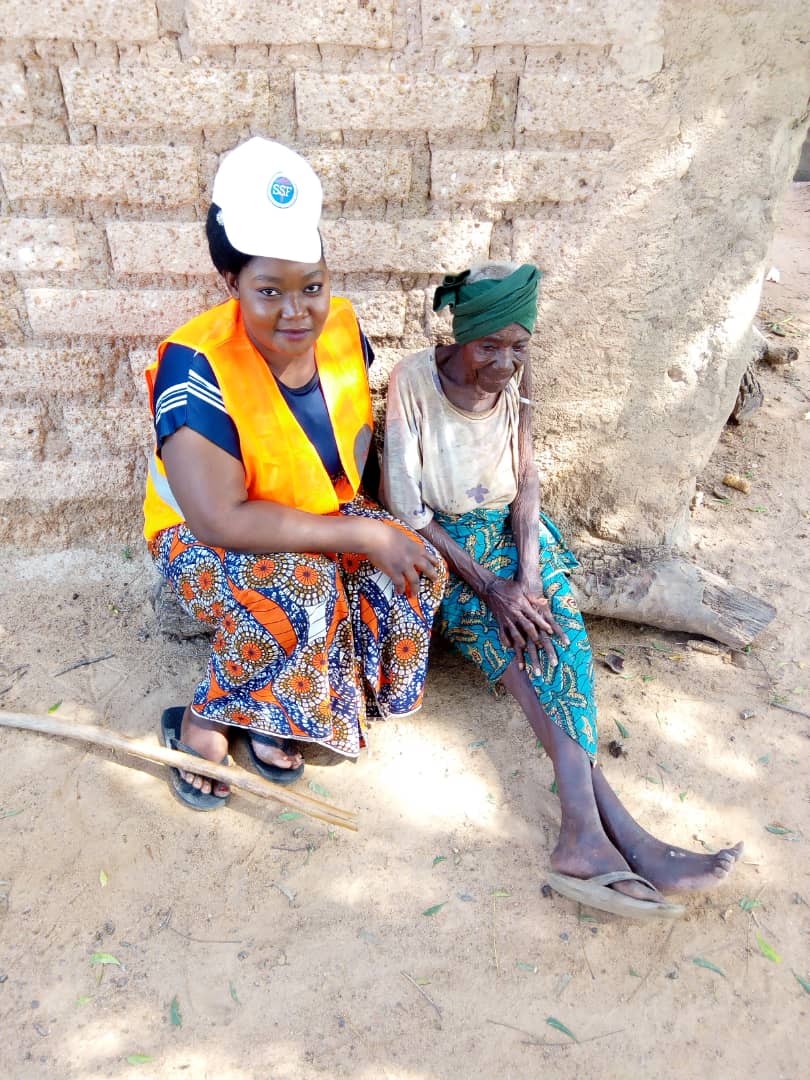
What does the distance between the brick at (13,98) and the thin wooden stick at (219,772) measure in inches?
64.4

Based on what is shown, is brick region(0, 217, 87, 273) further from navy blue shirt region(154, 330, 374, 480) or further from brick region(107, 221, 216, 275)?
navy blue shirt region(154, 330, 374, 480)

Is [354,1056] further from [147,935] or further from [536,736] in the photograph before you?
[536,736]

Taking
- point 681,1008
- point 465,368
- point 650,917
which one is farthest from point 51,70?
point 681,1008

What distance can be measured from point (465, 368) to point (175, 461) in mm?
833

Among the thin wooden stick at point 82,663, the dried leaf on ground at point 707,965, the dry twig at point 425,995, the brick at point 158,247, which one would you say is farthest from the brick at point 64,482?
the dried leaf on ground at point 707,965

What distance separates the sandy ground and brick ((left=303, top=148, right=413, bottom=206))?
1445 mm

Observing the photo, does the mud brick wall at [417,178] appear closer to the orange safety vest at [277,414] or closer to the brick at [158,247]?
the brick at [158,247]

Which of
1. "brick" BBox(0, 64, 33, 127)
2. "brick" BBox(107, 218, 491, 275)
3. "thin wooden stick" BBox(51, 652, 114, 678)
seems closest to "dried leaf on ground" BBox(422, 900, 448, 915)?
"thin wooden stick" BBox(51, 652, 114, 678)

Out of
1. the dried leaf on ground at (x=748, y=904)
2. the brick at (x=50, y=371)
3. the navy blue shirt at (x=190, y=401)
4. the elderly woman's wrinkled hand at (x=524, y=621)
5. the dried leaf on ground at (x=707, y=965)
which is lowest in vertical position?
the dried leaf on ground at (x=707, y=965)

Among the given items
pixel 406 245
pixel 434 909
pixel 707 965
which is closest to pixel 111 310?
pixel 406 245

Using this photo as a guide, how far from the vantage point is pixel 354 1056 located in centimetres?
167

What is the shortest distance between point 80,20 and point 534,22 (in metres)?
1.16

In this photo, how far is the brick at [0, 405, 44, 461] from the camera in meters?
2.60

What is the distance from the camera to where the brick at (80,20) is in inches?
79.5
